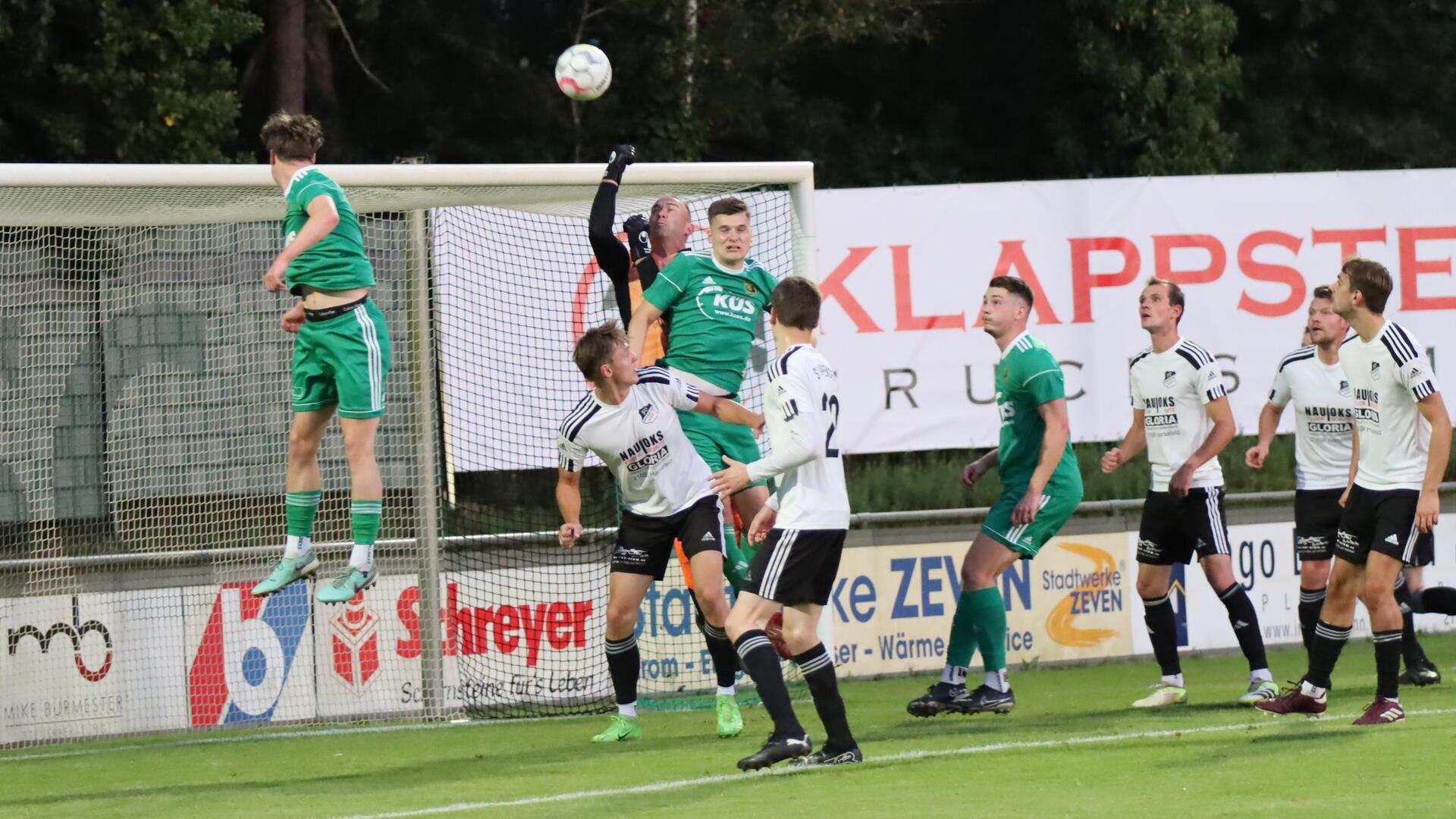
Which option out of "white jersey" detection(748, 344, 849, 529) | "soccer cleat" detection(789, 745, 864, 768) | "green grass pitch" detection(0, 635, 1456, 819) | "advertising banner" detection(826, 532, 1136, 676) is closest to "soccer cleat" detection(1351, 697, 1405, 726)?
"green grass pitch" detection(0, 635, 1456, 819)

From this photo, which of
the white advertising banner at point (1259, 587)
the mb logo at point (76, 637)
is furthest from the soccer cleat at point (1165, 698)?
the mb logo at point (76, 637)

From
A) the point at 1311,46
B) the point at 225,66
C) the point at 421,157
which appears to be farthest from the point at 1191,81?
the point at 421,157

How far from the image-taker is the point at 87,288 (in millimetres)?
12180

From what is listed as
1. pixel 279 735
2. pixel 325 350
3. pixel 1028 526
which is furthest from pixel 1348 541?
pixel 279 735

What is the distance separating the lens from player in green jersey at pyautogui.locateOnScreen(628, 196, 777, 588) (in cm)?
952

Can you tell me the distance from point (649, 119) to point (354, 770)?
11.9 m

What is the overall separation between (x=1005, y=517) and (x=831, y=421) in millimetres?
2338

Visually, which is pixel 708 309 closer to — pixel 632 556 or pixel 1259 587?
pixel 632 556

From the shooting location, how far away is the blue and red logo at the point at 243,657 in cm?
→ 1185

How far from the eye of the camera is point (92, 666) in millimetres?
11664

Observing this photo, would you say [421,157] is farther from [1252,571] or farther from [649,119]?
[649,119]

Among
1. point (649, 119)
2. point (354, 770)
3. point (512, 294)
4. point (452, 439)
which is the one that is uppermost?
point (649, 119)

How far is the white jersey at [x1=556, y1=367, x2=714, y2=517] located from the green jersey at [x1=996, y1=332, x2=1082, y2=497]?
170 centimetres

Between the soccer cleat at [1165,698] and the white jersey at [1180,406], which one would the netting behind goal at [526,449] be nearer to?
the white jersey at [1180,406]
